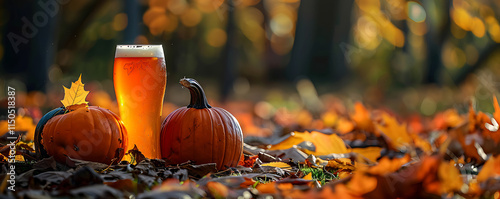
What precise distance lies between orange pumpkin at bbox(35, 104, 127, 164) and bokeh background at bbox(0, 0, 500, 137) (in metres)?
2.31

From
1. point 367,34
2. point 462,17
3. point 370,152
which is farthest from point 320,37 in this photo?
point 370,152

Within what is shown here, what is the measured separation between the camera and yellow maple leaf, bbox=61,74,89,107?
2830 millimetres

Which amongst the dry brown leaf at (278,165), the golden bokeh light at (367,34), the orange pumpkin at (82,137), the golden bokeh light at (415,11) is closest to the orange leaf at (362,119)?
the dry brown leaf at (278,165)

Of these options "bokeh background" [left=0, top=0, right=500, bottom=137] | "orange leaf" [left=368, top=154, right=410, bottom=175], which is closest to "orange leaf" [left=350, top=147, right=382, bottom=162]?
"orange leaf" [left=368, top=154, right=410, bottom=175]

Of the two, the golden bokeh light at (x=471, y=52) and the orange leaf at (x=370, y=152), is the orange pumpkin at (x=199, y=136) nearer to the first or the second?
the orange leaf at (x=370, y=152)

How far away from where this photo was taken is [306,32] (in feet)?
46.6

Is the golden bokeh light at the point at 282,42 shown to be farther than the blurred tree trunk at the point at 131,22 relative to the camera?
Yes

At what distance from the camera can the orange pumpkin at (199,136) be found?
288 cm

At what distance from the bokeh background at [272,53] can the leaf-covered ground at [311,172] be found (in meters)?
2.68

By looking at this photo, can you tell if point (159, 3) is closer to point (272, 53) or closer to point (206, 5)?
point (206, 5)

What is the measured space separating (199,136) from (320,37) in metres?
11.7

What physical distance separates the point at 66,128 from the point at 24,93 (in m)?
4.51

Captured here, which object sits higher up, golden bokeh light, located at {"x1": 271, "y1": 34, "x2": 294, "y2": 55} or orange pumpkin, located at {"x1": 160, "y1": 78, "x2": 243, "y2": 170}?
orange pumpkin, located at {"x1": 160, "y1": 78, "x2": 243, "y2": 170}

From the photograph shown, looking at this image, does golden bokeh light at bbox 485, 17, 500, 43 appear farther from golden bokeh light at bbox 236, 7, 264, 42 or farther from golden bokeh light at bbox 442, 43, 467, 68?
golden bokeh light at bbox 236, 7, 264, 42
